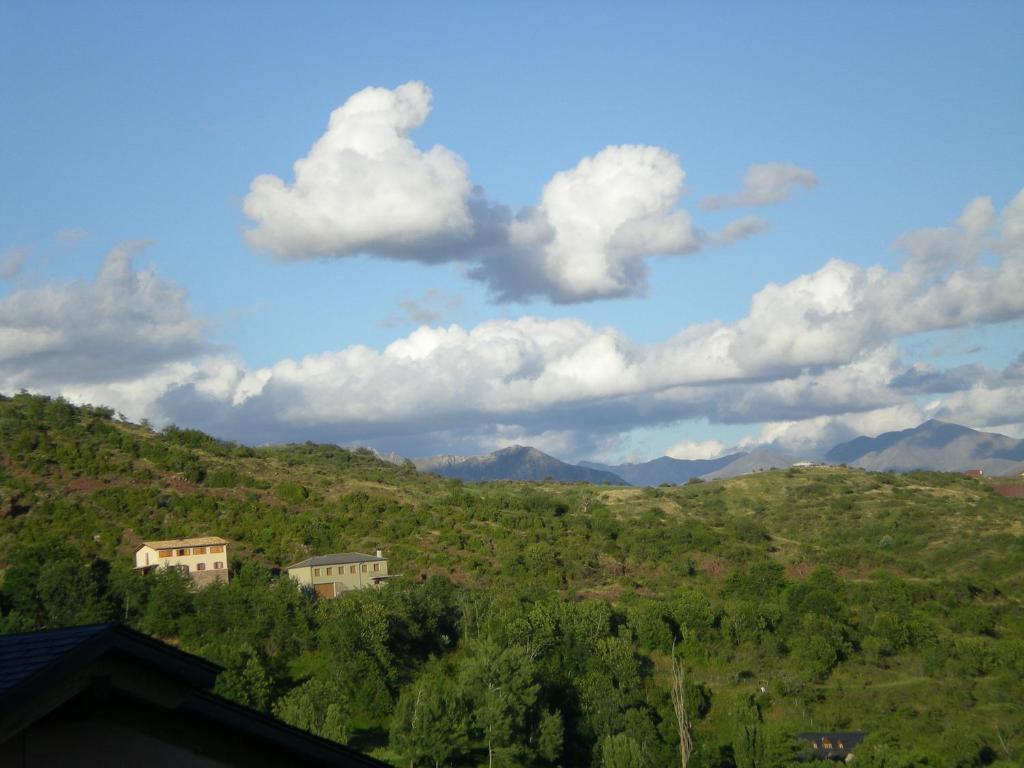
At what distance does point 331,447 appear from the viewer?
130 m

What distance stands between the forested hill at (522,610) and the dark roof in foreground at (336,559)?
2097 mm

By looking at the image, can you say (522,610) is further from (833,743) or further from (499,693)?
(833,743)

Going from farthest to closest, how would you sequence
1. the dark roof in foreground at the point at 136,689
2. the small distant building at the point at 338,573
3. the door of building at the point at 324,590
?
the small distant building at the point at 338,573 < the door of building at the point at 324,590 < the dark roof in foreground at the point at 136,689

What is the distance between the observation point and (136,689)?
16.2 feet

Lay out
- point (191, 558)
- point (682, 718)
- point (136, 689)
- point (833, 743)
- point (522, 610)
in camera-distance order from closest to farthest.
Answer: point (136, 689), point (682, 718), point (833, 743), point (522, 610), point (191, 558)

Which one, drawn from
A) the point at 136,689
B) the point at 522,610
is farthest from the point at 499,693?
the point at 136,689

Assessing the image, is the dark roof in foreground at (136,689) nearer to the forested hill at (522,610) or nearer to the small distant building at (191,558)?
the forested hill at (522,610)

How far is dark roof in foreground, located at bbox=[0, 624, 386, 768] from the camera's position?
4.61 metres

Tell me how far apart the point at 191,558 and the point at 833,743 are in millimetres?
36016

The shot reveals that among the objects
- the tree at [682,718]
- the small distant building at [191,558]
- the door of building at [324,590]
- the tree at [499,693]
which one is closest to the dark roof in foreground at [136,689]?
the tree at [499,693]

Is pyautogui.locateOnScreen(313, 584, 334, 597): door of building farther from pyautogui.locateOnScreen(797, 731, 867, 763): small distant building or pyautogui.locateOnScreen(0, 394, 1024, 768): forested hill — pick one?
pyautogui.locateOnScreen(797, 731, 867, 763): small distant building

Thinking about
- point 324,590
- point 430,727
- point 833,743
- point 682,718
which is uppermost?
point 324,590

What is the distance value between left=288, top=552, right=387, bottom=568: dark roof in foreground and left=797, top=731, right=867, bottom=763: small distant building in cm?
2852

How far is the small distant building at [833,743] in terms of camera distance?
140 ft
